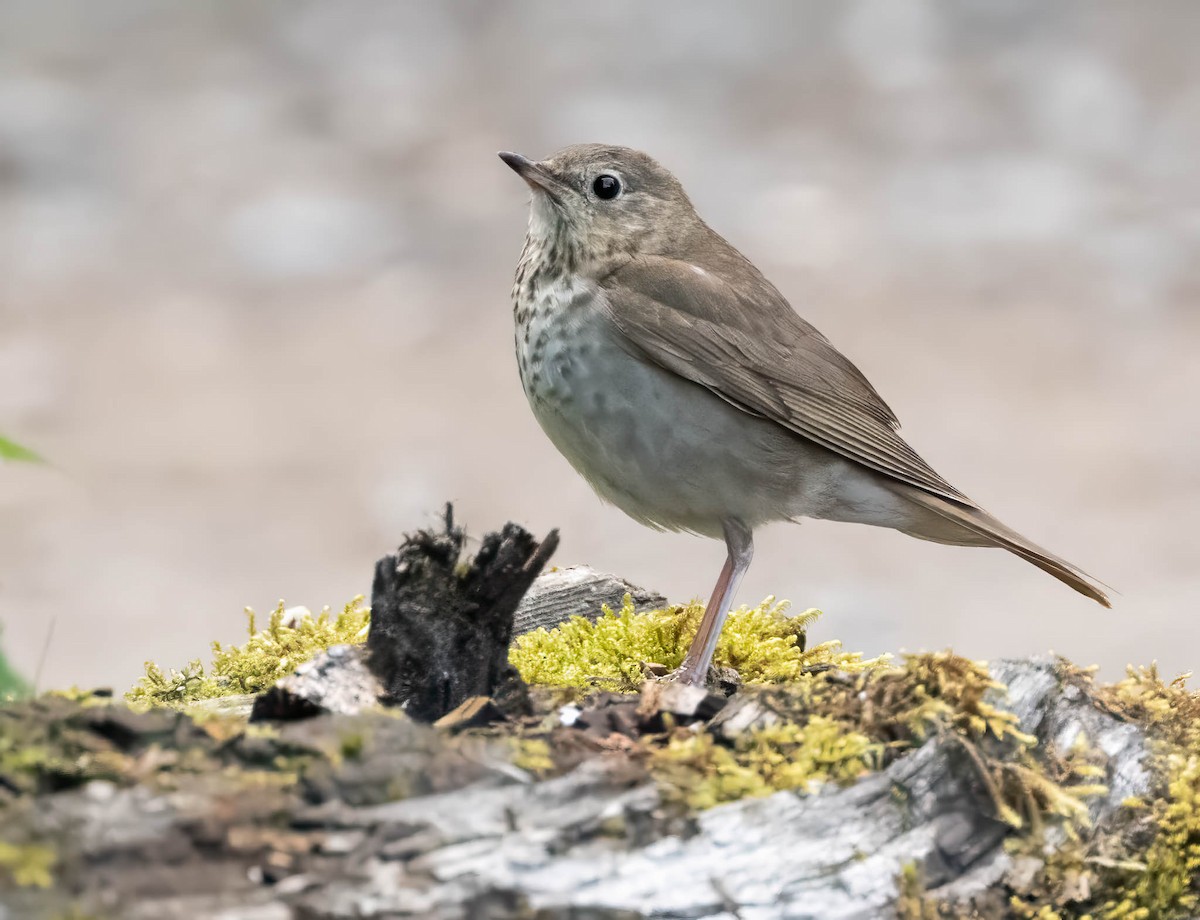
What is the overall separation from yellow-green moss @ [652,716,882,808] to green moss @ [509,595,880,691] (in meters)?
1.63

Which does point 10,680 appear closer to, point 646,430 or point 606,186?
point 646,430

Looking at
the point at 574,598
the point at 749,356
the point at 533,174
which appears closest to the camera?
the point at 749,356

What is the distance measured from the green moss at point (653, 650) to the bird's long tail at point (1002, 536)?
70 centimetres

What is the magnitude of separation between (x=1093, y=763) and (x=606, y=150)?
10.4ft

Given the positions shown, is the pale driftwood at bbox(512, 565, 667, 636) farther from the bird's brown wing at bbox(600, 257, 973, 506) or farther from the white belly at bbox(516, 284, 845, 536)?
the bird's brown wing at bbox(600, 257, 973, 506)

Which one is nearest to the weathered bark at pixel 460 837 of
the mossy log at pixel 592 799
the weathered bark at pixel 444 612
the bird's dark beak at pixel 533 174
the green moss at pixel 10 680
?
the mossy log at pixel 592 799

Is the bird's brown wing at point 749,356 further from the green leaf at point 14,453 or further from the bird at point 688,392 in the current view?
the green leaf at point 14,453

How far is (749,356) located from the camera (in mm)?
4645

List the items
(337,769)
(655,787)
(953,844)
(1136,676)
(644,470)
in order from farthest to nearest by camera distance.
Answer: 1. (644,470)
2. (1136,676)
3. (953,844)
4. (655,787)
5. (337,769)

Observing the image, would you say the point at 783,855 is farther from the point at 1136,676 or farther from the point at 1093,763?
the point at 1136,676

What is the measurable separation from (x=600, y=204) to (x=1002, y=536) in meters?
2.18

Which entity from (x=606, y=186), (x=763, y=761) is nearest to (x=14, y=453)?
(x=763, y=761)

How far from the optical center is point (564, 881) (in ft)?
8.29

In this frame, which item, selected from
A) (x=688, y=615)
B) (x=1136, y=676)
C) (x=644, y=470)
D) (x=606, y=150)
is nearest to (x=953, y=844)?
(x=1136, y=676)
